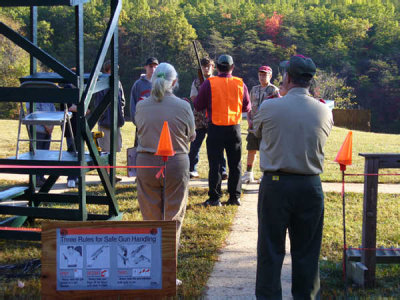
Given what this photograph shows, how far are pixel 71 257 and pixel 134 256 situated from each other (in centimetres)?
46

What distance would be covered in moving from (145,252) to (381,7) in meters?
93.8

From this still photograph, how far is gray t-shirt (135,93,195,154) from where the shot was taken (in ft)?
15.1

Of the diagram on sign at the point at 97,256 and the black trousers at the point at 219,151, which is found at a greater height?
the black trousers at the point at 219,151

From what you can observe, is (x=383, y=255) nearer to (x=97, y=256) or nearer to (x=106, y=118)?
(x=97, y=256)

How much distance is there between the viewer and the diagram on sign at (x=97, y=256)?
3.92m

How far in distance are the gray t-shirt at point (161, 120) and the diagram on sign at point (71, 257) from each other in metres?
1.14

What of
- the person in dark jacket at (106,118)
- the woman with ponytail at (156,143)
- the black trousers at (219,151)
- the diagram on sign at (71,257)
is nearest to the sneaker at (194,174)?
the person in dark jacket at (106,118)

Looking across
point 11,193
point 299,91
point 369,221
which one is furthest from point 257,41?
point 299,91

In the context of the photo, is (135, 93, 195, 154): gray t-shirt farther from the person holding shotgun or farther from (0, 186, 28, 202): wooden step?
the person holding shotgun

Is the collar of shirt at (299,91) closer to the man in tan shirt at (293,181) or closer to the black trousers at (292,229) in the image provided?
the man in tan shirt at (293,181)

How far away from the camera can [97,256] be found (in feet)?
12.9

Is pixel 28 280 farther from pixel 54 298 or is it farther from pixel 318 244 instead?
pixel 318 244

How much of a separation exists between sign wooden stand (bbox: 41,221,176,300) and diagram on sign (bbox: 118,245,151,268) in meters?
0.12

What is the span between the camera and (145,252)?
3975 millimetres
